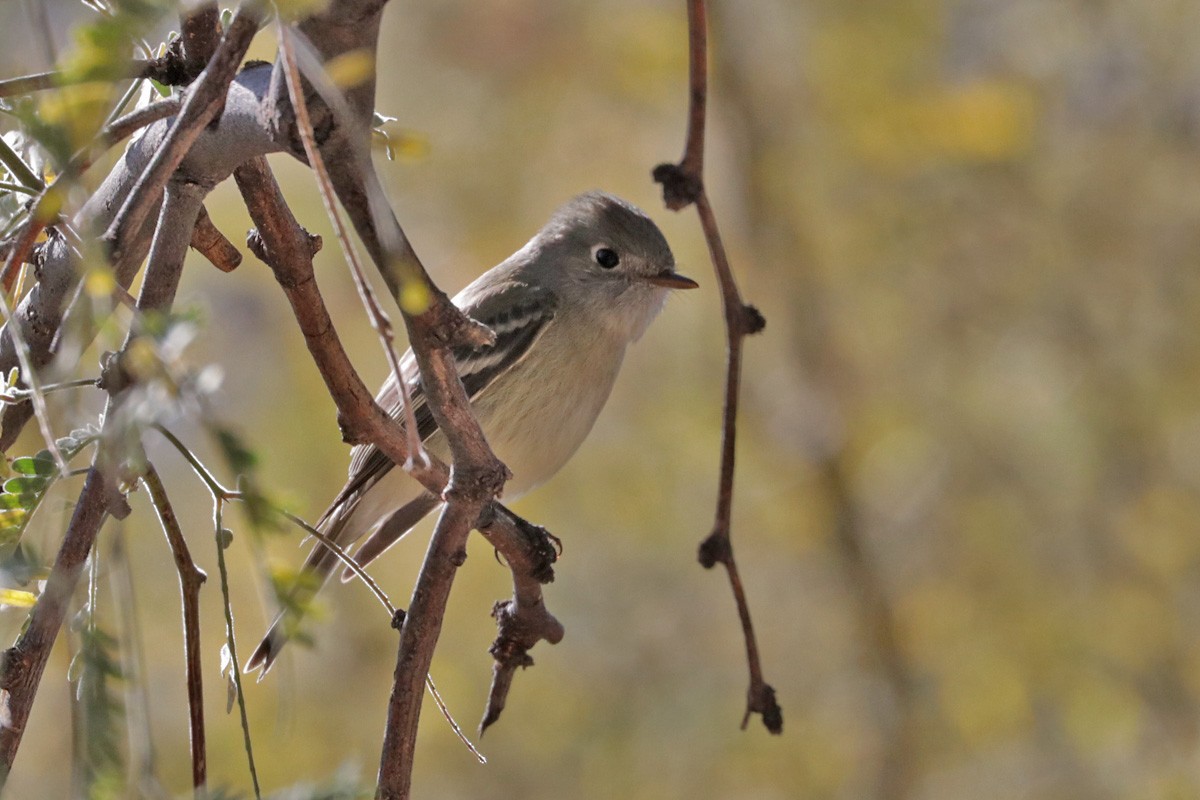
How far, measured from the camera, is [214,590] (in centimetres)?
440

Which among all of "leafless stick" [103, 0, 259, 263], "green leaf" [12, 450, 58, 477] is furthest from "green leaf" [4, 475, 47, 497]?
"leafless stick" [103, 0, 259, 263]

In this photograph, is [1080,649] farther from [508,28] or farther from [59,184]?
[59,184]

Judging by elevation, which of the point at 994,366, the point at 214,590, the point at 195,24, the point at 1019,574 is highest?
the point at 994,366

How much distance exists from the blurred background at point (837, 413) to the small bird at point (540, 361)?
4.84 feet

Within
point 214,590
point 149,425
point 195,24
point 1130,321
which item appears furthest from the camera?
point 1130,321

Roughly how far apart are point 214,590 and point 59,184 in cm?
383

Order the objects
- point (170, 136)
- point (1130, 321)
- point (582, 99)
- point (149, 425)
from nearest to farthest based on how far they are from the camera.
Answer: point (149, 425) → point (170, 136) → point (1130, 321) → point (582, 99)

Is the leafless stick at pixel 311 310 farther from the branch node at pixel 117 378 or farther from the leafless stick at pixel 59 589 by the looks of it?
the branch node at pixel 117 378

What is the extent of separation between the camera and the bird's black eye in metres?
3.42

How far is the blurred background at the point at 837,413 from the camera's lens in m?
4.75

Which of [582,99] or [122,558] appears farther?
[582,99]

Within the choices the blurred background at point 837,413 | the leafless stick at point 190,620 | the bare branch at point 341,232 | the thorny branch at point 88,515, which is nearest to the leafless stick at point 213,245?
the thorny branch at point 88,515

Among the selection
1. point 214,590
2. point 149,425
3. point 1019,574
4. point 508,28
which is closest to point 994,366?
point 1019,574

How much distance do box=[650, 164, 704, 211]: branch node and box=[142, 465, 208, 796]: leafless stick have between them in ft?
3.22
